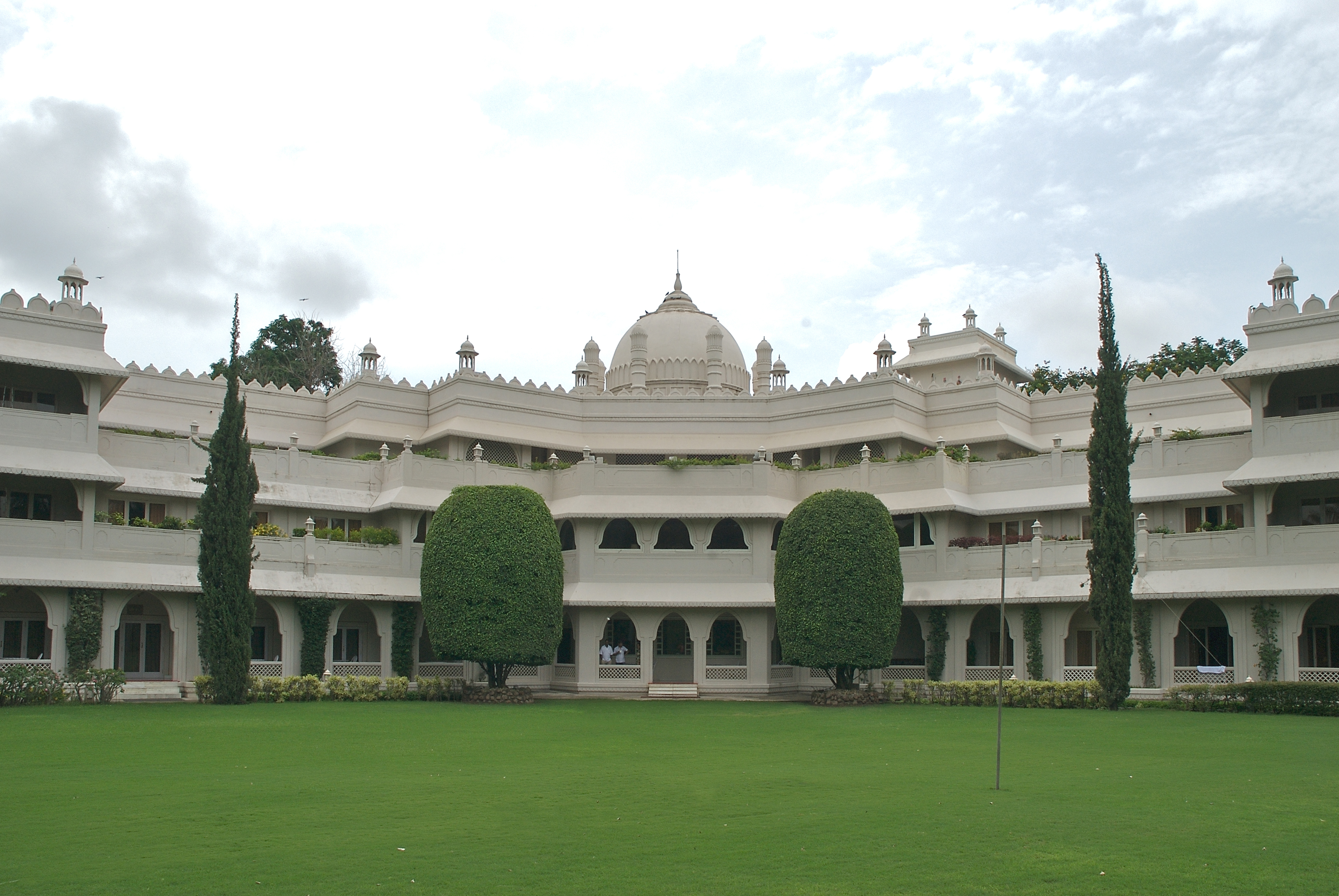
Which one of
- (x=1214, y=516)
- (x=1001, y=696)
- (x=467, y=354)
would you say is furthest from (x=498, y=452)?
(x=1001, y=696)

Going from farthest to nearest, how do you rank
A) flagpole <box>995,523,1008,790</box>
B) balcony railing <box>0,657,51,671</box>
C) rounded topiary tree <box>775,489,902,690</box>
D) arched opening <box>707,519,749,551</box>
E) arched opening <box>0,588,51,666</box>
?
arched opening <box>707,519,749,551</box> < rounded topiary tree <box>775,489,902,690</box> < arched opening <box>0,588,51,666</box> < balcony railing <box>0,657,51,671</box> < flagpole <box>995,523,1008,790</box>

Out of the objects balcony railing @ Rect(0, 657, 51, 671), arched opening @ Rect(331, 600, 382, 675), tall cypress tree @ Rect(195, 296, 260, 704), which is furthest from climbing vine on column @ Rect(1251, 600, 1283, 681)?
balcony railing @ Rect(0, 657, 51, 671)

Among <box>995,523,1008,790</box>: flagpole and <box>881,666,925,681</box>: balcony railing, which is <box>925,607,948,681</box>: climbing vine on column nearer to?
<box>881,666,925,681</box>: balcony railing

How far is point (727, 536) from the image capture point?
44.9 m

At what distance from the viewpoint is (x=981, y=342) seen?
5762 cm

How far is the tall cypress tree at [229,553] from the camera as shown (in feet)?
103

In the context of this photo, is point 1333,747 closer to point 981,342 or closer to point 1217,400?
point 1217,400

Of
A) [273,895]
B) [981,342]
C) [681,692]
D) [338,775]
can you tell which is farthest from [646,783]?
[981,342]

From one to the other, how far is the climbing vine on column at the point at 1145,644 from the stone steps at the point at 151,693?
26575 mm

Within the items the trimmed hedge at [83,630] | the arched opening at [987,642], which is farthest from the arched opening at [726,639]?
the trimmed hedge at [83,630]

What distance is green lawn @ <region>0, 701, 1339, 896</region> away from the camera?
36.7 ft

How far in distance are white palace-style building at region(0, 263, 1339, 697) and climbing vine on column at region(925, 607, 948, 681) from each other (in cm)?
28

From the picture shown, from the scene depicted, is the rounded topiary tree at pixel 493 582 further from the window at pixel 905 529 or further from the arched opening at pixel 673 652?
the window at pixel 905 529

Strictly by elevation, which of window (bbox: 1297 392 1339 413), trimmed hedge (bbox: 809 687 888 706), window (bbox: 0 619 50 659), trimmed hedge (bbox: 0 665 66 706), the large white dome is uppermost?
the large white dome
